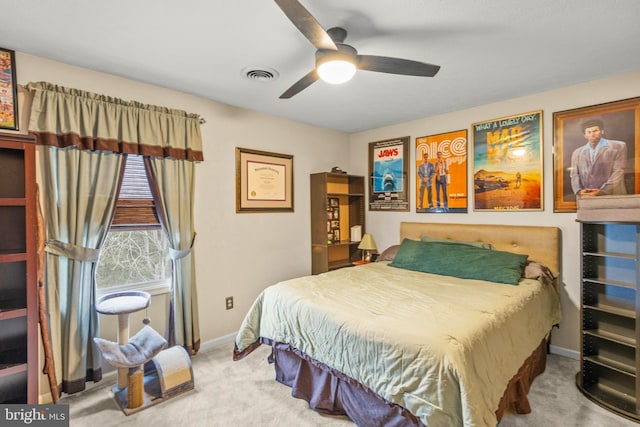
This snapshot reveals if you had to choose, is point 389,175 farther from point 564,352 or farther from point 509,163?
point 564,352

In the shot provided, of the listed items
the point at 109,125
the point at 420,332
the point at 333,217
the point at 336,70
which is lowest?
the point at 420,332

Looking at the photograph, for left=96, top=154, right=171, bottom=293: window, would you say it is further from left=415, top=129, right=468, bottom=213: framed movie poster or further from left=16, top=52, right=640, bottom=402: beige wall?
left=415, top=129, right=468, bottom=213: framed movie poster

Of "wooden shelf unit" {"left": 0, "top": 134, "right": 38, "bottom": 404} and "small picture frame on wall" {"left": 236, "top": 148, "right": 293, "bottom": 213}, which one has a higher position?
"small picture frame on wall" {"left": 236, "top": 148, "right": 293, "bottom": 213}

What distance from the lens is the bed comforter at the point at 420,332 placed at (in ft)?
4.75

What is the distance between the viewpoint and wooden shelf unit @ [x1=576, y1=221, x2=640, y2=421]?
2.15m

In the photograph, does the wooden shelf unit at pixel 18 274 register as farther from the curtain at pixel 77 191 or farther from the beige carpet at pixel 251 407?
the beige carpet at pixel 251 407

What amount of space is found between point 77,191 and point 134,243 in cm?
64

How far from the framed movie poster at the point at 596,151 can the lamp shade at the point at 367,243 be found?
197 centimetres

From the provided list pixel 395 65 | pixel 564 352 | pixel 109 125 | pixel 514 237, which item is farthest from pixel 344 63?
pixel 564 352

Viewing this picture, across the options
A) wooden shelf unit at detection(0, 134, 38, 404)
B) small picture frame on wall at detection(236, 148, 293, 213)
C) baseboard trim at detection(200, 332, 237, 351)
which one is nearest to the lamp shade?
small picture frame on wall at detection(236, 148, 293, 213)

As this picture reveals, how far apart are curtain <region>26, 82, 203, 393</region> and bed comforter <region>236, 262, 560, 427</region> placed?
115 cm

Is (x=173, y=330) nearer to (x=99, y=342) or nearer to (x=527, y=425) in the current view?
(x=99, y=342)

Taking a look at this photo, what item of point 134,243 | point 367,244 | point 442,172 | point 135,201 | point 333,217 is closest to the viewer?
point 135,201

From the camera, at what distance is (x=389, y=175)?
13.4 ft
